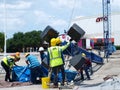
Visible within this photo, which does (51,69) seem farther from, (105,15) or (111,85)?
(105,15)

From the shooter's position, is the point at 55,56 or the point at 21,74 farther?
the point at 21,74

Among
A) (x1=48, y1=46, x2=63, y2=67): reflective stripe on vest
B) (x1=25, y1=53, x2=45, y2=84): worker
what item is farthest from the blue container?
(x1=48, y1=46, x2=63, y2=67): reflective stripe on vest

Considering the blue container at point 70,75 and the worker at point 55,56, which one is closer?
the worker at point 55,56

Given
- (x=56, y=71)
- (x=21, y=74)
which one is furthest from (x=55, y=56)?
(x=21, y=74)

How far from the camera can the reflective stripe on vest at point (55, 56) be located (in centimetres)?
1658

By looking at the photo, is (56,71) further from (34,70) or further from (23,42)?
(23,42)

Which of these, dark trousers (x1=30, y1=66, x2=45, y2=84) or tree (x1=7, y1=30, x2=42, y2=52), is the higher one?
tree (x1=7, y1=30, x2=42, y2=52)

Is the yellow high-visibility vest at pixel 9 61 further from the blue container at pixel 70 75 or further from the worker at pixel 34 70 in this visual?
the blue container at pixel 70 75

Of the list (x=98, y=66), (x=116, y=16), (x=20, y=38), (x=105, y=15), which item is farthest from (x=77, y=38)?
(x=20, y=38)

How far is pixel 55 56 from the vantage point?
1661 centimetres

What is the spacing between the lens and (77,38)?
19797mm

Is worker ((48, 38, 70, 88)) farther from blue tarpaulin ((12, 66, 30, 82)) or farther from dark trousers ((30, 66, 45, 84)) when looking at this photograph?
blue tarpaulin ((12, 66, 30, 82))

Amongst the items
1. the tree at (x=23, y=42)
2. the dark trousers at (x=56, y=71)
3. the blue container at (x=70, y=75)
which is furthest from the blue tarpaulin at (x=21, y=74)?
the tree at (x=23, y=42)

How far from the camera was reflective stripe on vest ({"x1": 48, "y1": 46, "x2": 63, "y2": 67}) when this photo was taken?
54.4ft
